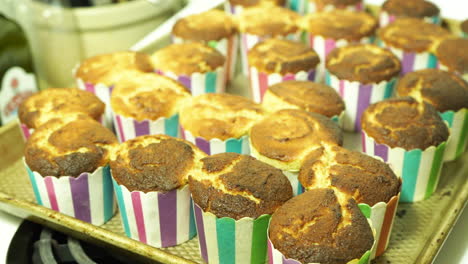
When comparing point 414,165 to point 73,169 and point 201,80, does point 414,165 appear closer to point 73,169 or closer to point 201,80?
point 201,80

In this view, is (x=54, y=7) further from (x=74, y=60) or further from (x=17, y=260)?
(x=17, y=260)

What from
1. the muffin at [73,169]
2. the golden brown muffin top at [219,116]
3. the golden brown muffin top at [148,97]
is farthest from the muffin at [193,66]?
the muffin at [73,169]

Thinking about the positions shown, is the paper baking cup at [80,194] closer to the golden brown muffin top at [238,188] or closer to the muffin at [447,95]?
the golden brown muffin top at [238,188]

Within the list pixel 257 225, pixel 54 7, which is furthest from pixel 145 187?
pixel 54 7

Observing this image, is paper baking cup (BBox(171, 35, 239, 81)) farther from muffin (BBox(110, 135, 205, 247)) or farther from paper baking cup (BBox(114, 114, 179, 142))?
muffin (BBox(110, 135, 205, 247))

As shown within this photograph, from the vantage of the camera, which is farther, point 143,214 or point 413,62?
point 413,62

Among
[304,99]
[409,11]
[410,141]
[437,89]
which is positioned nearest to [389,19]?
[409,11]
